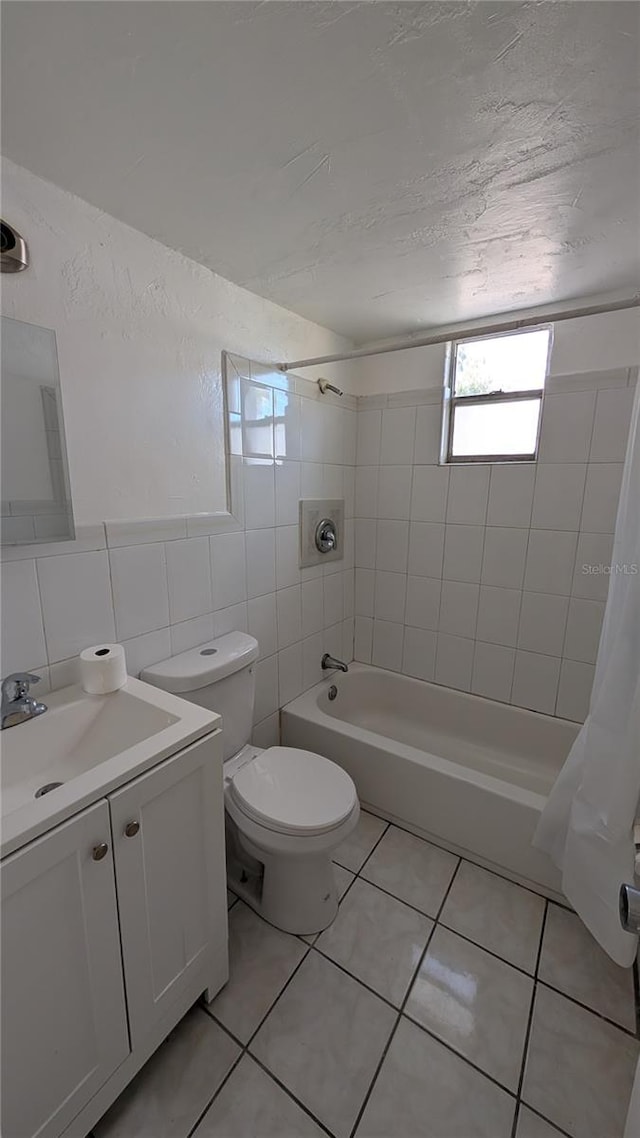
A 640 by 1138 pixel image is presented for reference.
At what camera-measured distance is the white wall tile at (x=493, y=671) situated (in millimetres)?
2049

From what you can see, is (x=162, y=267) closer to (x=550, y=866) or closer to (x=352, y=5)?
(x=352, y=5)

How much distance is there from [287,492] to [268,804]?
1181mm

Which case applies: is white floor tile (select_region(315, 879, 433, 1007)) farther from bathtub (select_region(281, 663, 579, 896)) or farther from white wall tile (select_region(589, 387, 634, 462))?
white wall tile (select_region(589, 387, 634, 462))

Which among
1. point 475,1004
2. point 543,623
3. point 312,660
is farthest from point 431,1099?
point 543,623

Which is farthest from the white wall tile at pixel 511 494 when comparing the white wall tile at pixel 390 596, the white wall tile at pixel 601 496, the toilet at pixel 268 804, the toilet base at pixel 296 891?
the toilet base at pixel 296 891

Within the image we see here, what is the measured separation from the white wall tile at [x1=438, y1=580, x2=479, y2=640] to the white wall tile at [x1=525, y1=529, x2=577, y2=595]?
10.3 inches

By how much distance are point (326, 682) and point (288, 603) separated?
0.55 meters

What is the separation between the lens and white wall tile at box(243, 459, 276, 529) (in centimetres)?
167

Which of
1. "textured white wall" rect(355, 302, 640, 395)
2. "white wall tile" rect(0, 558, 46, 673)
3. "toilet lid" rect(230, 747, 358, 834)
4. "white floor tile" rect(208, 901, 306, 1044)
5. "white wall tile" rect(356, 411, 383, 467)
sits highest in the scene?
"textured white wall" rect(355, 302, 640, 395)

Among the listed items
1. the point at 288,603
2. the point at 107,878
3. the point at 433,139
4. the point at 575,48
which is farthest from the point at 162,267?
the point at 107,878

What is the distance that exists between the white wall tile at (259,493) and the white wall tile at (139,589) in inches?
16.7

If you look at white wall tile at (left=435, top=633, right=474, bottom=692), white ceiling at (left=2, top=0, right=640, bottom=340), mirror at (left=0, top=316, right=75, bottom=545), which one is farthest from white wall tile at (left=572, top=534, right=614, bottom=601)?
mirror at (left=0, top=316, right=75, bottom=545)

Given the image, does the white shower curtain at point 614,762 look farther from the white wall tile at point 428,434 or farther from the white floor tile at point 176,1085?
the white floor tile at point 176,1085

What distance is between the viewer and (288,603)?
77.5 inches
